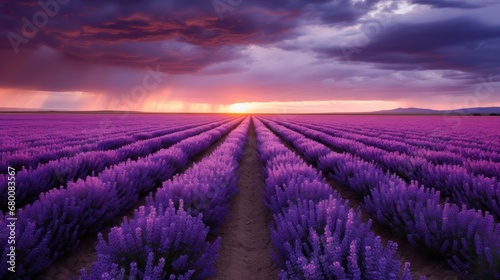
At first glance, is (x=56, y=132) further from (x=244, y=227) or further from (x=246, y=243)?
(x=246, y=243)

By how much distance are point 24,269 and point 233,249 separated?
1.98 meters

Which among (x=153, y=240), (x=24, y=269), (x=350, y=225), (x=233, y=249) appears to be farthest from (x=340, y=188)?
(x=24, y=269)

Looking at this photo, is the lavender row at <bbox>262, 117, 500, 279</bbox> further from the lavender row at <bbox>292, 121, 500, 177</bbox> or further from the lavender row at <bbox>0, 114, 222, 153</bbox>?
the lavender row at <bbox>0, 114, 222, 153</bbox>

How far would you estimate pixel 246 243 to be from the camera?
3.88 m

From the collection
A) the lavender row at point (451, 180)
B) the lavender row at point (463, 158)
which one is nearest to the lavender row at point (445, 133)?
the lavender row at point (463, 158)

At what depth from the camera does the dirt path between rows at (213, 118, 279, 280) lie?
10.3 ft

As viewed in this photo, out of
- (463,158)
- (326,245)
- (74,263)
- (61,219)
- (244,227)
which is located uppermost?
(326,245)

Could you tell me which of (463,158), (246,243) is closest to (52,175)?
(246,243)

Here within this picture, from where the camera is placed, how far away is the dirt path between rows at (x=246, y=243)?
3.13 metres

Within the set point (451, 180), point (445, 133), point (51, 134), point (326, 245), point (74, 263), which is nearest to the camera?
point (326, 245)

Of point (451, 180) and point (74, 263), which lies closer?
point (74, 263)

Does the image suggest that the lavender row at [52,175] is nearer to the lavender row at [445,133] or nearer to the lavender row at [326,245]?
the lavender row at [326,245]

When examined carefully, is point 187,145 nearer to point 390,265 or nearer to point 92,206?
point 92,206

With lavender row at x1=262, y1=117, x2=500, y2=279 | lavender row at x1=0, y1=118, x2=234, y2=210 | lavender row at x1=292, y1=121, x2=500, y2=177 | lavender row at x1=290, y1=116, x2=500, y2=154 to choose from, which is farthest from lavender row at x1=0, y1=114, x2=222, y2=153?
lavender row at x1=290, y1=116, x2=500, y2=154
